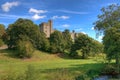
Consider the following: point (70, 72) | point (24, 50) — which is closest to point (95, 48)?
Result: point (24, 50)

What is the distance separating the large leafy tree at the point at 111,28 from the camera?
32156mm

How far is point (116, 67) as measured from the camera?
33.6 m

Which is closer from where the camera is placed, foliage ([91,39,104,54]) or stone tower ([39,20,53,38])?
foliage ([91,39,104,54])

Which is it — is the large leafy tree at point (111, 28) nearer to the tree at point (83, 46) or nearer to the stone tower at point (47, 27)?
the tree at point (83, 46)

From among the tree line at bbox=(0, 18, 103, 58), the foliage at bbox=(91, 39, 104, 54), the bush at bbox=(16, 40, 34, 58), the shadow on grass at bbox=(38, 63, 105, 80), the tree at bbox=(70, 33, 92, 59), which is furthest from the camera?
the foliage at bbox=(91, 39, 104, 54)

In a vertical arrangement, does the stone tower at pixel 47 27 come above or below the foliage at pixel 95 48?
above

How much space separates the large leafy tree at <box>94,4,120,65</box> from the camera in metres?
32.2

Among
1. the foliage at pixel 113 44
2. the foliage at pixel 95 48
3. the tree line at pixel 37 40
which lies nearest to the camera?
the foliage at pixel 113 44

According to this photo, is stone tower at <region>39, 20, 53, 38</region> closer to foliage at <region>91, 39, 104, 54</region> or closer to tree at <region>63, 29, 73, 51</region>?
tree at <region>63, 29, 73, 51</region>

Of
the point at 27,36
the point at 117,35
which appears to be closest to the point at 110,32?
the point at 117,35

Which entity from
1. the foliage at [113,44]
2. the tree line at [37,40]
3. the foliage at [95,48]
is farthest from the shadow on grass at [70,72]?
the foliage at [95,48]

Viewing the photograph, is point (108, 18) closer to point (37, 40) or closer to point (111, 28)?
point (111, 28)

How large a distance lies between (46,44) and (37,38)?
402cm

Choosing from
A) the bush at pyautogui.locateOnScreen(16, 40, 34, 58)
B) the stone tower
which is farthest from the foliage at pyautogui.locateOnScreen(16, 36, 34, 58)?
the stone tower
